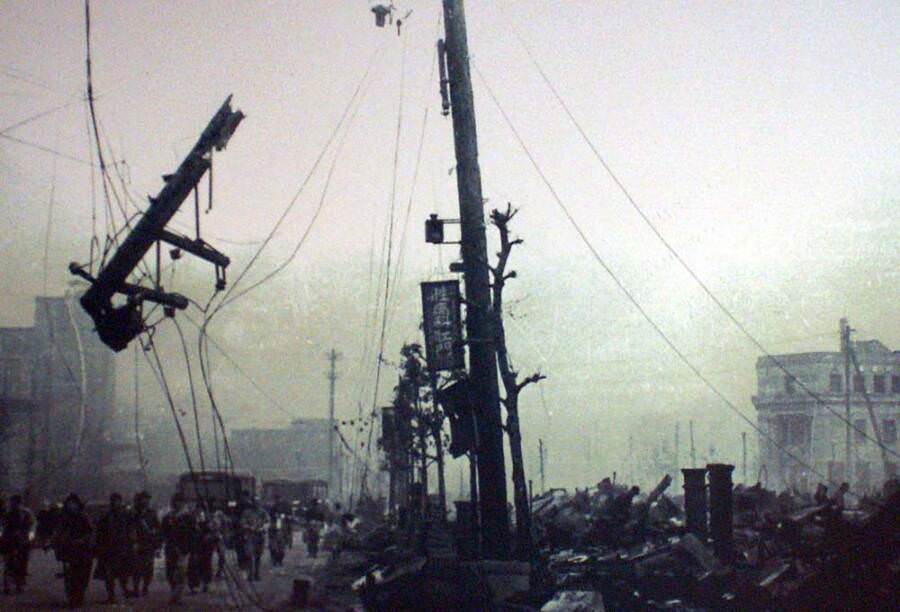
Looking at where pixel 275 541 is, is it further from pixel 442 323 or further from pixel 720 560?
pixel 720 560

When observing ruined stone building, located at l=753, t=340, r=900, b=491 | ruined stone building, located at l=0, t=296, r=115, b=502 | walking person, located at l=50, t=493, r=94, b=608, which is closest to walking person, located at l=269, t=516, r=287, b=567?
walking person, located at l=50, t=493, r=94, b=608

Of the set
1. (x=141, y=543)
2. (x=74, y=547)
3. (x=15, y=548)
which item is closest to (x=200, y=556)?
(x=141, y=543)

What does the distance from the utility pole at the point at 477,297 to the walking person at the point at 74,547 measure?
26.0 ft

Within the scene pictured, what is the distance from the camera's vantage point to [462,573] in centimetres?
1450

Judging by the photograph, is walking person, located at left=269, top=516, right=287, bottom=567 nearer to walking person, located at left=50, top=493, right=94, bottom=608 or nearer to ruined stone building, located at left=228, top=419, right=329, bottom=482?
walking person, located at left=50, top=493, right=94, bottom=608

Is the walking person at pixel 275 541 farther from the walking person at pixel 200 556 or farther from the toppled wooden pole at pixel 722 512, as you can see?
the toppled wooden pole at pixel 722 512

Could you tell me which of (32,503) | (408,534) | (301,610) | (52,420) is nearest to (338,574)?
(408,534)

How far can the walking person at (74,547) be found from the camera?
16891mm

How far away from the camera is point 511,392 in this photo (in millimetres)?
19719

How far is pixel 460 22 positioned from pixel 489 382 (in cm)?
823

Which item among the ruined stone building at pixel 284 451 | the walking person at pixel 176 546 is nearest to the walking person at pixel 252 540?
the walking person at pixel 176 546

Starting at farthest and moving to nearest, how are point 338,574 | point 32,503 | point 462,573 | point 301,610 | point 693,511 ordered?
point 32,503
point 338,574
point 693,511
point 301,610
point 462,573

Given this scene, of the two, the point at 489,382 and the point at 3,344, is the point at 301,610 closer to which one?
the point at 489,382

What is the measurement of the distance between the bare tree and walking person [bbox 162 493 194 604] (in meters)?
7.63
